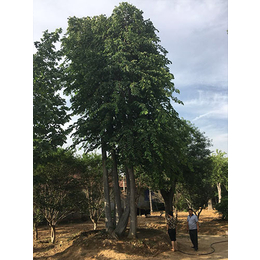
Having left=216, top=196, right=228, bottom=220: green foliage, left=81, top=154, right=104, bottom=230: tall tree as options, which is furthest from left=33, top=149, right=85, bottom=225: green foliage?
left=216, top=196, right=228, bottom=220: green foliage

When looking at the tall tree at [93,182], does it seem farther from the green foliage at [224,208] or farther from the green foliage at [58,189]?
the green foliage at [224,208]

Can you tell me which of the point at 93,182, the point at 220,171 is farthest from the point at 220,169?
the point at 93,182

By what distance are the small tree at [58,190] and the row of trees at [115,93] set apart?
1663 millimetres

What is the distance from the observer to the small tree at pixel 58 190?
1162cm

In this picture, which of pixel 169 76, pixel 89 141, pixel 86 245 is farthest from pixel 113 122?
pixel 86 245

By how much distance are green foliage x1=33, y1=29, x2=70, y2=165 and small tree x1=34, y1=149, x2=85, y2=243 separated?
2143 millimetres

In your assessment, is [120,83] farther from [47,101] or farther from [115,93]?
[47,101]

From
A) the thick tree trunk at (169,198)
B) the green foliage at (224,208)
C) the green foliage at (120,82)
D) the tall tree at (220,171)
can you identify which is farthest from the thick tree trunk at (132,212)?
the tall tree at (220,171)

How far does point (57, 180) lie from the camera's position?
40.0 feet

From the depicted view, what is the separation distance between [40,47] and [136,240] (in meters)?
8.63

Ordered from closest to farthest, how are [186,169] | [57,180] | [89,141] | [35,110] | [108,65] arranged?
1. [35,110]
2. [108,65]
3. [89,141]
4. [57,180]
5. [186,169]

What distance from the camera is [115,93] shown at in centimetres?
947
